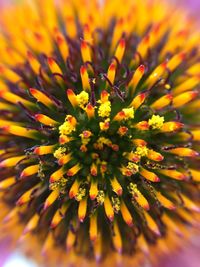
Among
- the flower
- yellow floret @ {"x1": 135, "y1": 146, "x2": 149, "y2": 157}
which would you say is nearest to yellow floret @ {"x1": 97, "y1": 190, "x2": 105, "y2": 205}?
the flower

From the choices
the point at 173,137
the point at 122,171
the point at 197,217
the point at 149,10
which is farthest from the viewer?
the point at 149,10

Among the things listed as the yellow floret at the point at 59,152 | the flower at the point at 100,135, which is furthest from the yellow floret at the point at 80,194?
the yellow floret at the point at 59,152

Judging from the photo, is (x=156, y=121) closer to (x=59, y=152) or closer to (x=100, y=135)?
(x=100, y=135)

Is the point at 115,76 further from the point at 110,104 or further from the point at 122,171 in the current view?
the point at 122,171

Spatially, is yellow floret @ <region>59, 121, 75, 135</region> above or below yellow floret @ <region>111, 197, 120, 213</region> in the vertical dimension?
above

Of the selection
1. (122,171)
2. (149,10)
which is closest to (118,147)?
(122,171)

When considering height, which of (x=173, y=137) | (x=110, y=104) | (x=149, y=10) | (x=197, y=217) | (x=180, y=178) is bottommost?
(x=197, y=217)

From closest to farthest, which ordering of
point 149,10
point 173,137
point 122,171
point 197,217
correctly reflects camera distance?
point 122,171
point 173,137
point 197,217
point 149,10

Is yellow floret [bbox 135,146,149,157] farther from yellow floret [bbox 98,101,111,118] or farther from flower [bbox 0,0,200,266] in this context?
yellow floret [bbox 98,101,111,118]

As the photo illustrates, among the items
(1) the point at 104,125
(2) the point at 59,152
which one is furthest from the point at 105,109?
(2) the point at 59,152
